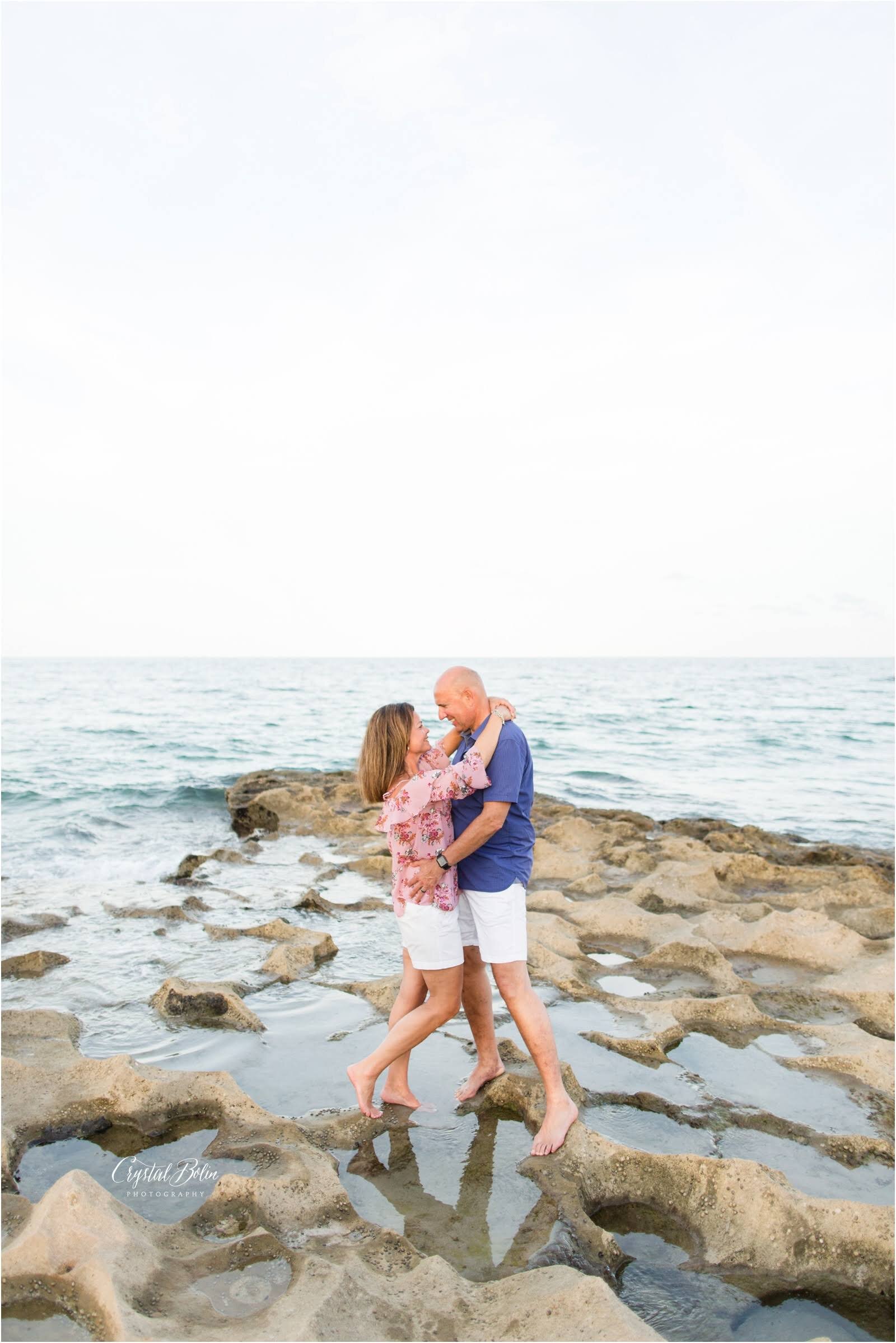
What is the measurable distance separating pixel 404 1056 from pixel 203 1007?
1.76 meters

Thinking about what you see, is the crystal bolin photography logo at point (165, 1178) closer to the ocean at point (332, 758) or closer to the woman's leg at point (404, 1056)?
the woman's leg at point (404, 1056)

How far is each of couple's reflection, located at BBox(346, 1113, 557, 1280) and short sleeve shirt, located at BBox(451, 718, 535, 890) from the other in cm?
117

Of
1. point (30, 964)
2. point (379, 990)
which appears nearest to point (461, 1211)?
point (379, 990)

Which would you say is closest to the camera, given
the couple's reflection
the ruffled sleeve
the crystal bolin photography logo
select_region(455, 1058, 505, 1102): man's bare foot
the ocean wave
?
the couple's reflection

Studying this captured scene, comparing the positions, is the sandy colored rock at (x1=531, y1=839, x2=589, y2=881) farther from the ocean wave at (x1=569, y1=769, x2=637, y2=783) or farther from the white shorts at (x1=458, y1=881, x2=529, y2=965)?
the ocean wave at (x1=569, y1=769, x2=637, y2=783)

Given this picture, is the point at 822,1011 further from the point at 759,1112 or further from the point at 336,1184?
the point at 336,1184

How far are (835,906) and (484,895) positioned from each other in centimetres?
540

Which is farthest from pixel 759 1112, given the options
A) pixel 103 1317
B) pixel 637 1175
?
pixel 103 1317

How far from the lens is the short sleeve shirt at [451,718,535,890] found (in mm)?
3938

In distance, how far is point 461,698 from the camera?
4.04m

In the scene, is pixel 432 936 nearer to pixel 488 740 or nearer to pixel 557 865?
pixel 488 740

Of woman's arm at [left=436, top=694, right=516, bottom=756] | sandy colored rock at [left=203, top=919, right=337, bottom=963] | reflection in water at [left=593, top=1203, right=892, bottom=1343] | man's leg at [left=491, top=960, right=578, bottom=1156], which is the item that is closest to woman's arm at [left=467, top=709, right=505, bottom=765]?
woman's arm at [left=436, top=694, right=516, bottom=756]

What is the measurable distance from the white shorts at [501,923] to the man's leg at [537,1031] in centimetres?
5

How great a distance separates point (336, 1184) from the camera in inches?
133
